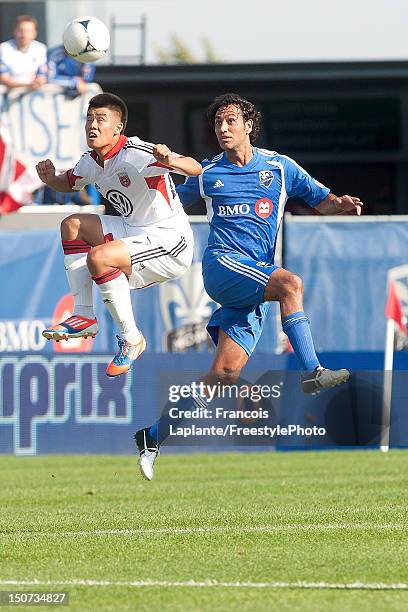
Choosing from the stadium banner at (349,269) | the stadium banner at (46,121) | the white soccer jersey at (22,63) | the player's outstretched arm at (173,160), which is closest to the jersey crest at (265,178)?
the player's outstretched arm at (173,160)

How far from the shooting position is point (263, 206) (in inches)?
415

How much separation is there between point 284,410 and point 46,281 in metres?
3.77

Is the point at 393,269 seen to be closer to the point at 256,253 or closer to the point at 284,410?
the point at 284,410

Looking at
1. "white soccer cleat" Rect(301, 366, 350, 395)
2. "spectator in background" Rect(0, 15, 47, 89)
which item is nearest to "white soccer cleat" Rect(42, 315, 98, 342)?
"white soccer cleat" Rect(301, 366, 350, 395)

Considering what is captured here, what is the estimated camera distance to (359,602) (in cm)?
711

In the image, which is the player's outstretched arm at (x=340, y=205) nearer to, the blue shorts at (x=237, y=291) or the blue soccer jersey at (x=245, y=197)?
the blue soccer jersey at (x=245, y=197)

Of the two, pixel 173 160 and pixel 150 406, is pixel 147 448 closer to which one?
pixel 173 160

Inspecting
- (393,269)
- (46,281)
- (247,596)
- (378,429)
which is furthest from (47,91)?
(247,596)

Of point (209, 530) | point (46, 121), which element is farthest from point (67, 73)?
point (209, 530)

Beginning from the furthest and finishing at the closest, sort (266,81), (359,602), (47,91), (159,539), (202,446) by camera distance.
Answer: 1. (266,81)
2. (47,91)
3. (202,446)
4. (159,539)
5. (359,602)

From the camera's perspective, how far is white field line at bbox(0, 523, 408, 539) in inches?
380

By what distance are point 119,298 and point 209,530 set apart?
1.76 metres

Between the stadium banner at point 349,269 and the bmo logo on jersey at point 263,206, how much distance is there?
23.4 ft

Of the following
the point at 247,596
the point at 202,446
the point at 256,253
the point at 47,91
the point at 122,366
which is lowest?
the point at 202,446
